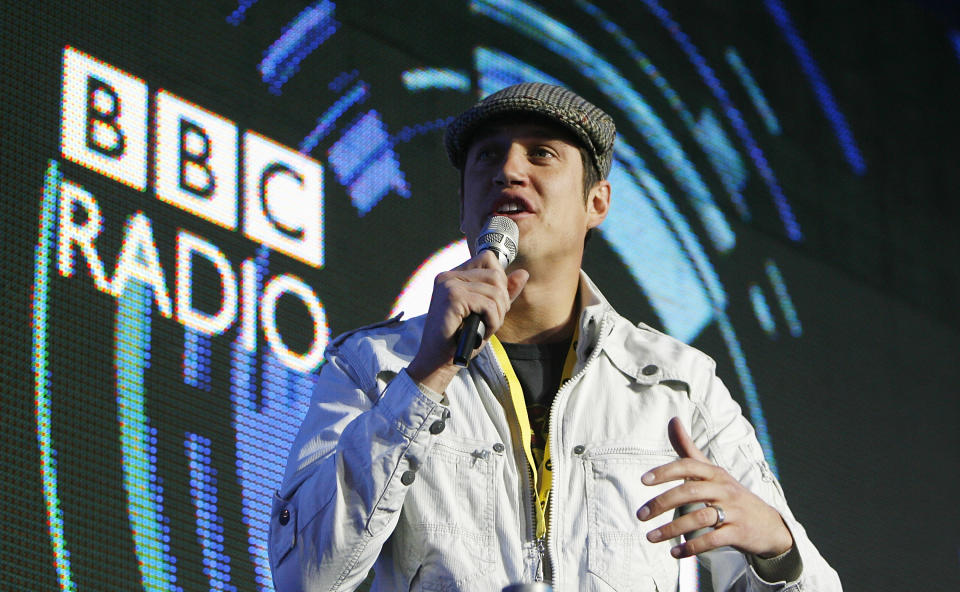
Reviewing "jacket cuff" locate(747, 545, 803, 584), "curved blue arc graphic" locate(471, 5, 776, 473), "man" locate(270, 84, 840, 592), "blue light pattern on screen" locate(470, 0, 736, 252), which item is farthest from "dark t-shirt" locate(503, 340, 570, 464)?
"blue light pattern on screen" locate(470, 0, 736, 252)

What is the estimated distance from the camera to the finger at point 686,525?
155cm

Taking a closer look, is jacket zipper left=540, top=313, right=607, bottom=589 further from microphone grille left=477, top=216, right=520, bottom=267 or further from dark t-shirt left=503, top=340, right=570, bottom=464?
microphone grille left=477, top=216, right=520, bottom=267

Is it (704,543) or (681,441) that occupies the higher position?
(681,441)

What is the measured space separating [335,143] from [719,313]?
107 cm

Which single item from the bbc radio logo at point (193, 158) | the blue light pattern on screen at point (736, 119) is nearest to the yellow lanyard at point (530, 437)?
the bbc radio logo at point (193, 158)

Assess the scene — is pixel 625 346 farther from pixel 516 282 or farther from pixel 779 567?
pixel 779 567

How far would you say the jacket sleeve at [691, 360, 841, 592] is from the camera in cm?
175

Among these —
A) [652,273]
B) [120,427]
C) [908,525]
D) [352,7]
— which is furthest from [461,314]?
[908,525]

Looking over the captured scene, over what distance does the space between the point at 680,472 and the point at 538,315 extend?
549mm

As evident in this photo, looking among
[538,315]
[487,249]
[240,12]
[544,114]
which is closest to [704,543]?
[487,249]

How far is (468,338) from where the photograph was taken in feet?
5.16

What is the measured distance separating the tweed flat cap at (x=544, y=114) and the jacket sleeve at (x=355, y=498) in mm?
571

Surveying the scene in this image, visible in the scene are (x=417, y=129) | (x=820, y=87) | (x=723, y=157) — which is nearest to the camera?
(x=417, y=129)

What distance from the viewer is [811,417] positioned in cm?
329
